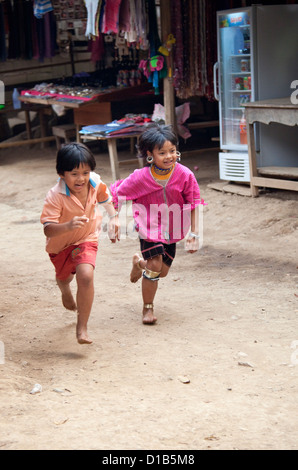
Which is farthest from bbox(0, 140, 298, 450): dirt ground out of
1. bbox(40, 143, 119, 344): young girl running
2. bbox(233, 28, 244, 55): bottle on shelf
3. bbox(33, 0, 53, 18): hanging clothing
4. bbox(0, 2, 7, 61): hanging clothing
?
bbox(0, 2, 7, 61): hanging clothing

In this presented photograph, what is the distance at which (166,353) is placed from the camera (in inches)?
164

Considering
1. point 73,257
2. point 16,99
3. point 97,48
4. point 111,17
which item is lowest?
point 73,257

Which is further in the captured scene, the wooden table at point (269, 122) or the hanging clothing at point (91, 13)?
the hanging clothing at point (91, 13)

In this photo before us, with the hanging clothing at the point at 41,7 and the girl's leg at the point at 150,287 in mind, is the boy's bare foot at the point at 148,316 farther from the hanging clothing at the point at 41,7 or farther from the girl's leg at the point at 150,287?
the hanging clothing at the point at 41,7

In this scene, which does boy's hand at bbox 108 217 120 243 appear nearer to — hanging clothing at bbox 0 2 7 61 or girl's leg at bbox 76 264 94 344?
girl's leg at bbox 76 264 94 344

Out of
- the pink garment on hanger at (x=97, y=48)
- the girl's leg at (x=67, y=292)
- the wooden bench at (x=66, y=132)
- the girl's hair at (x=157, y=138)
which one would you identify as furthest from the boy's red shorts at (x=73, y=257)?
the pink garment on hanger at (x=97, y=48)

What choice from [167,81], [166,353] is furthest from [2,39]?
[166,353]

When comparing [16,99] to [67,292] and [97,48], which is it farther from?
[67,292]

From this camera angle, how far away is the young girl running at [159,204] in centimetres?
453

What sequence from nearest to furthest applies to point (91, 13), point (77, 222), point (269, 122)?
point (77, 222) → point (269, 122) → point (91, 13)

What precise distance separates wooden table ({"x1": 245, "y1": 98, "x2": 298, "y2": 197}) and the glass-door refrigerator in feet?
0.72

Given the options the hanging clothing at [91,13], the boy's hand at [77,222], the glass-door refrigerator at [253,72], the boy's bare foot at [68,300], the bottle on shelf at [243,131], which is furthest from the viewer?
the hanging clothing at [91,13]

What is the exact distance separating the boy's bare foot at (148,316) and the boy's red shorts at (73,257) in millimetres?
634

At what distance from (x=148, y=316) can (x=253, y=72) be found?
15.8 feet
